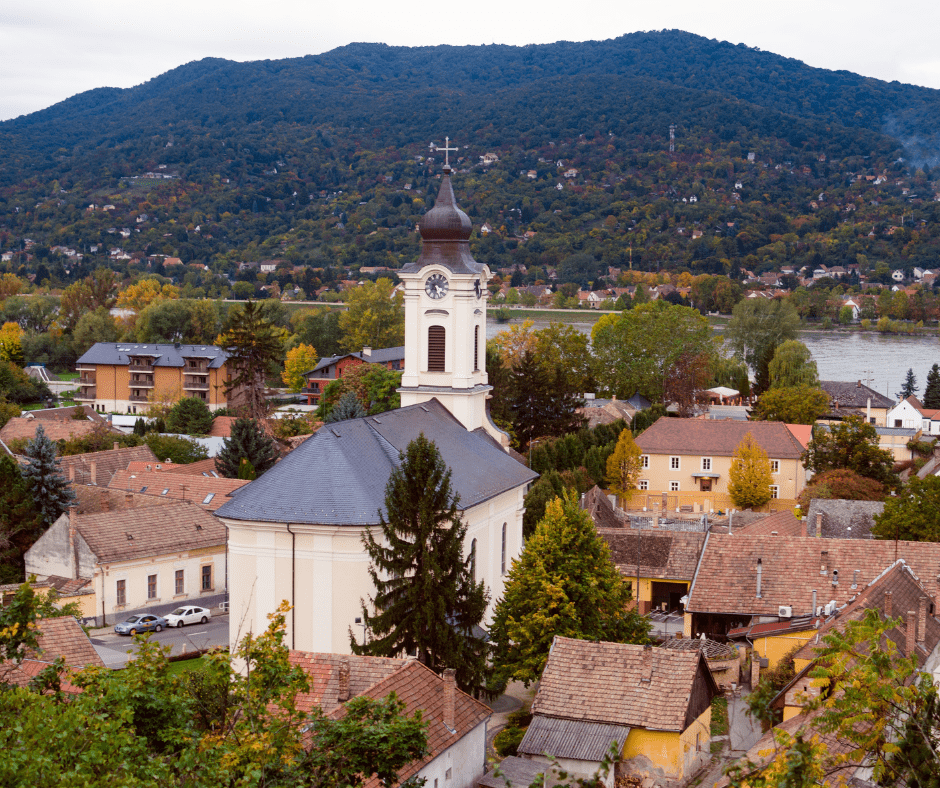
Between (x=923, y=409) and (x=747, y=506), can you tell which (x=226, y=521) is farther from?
(x=923, y=409)

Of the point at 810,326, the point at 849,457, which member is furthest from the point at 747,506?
the point at 810,326

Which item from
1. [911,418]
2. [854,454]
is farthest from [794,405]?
[854,454]

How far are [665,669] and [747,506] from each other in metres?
33.0

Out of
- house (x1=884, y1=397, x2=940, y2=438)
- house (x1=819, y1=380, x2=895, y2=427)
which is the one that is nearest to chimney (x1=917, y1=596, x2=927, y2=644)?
house (x1=884, y1=397, x2=940, y2=438)

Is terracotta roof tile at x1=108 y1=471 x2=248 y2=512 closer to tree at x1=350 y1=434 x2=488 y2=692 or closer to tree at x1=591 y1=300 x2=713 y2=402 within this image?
tree at x1=350 y1=434 x2=488 y2=692

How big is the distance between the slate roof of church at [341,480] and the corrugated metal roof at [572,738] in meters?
6.93

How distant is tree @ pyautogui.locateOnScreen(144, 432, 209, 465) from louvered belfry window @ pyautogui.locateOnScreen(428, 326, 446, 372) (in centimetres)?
2218

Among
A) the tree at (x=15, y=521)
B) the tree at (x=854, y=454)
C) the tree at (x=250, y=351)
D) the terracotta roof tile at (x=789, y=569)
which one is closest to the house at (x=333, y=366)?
the tree at (x=250, y=351)

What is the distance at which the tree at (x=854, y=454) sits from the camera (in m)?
51.0

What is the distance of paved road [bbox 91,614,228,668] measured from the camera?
3216cm

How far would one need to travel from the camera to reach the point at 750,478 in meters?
53.0

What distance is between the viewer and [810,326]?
509 feet

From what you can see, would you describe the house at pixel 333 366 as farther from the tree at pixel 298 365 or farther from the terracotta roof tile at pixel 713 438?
the terracotta roof tile at pixel 713 438

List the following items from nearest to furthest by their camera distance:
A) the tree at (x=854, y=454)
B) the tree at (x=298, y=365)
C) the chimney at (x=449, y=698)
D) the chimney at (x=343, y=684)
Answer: the chimney at (x=449, y=698) < the chimney at (x=343, y=684) < the tree at (x=854, y=454) < the tree at (x=298, y=365)
